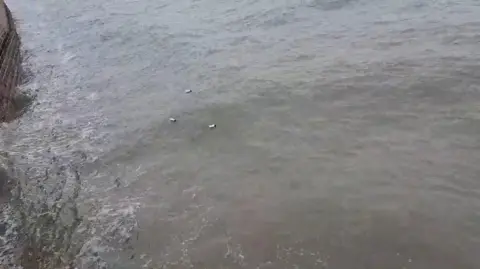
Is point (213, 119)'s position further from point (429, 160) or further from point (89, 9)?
point (89, 9)

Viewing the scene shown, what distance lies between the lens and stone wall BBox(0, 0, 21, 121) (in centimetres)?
1554

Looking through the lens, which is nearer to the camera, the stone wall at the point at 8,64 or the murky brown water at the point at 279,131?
the murky brown water at the point at 279,131

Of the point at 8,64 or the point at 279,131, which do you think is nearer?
the point at 279,131

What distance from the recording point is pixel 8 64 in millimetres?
17922

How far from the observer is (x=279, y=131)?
12797 millimetres

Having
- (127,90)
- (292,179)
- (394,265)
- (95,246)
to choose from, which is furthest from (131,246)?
(127,90)

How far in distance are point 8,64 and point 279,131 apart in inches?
407

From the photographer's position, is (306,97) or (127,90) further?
(127,90)

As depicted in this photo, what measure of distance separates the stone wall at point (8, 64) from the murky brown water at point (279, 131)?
690mm

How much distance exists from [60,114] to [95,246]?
6.49m

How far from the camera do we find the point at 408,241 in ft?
29.9

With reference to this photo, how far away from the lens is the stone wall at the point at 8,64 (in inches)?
612

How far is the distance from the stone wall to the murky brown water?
27.2 inches

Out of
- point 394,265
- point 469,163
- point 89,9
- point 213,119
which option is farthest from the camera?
point 89,9
